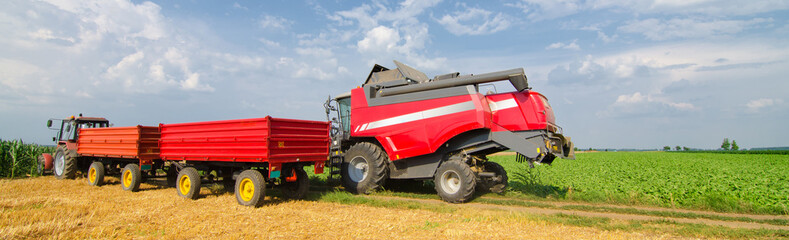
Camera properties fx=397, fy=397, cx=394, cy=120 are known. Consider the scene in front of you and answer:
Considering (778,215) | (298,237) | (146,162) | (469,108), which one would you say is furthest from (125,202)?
(778,215)

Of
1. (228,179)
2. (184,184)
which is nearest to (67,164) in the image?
(184,184)

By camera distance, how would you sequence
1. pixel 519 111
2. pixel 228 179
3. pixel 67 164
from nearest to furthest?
pixel 519 111 → pixel 228 179 → pixel 67 164

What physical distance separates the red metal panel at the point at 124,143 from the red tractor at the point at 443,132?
5.05 meters

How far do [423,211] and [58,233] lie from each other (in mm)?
5721

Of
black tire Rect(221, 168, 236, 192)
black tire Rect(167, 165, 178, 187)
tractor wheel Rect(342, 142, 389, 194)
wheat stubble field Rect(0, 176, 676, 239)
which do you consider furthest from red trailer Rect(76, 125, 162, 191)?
tractor wheel Rect(342, 142, 389, 194)

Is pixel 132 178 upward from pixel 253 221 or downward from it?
upward

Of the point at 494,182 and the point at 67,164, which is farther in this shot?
the point at 67,164

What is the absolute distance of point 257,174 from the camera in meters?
8.23

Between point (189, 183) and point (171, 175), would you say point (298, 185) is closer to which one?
point (189, 183)

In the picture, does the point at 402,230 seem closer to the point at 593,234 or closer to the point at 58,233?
the point at 593,234

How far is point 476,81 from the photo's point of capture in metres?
9.02

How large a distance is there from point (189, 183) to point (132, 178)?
93.8 inches

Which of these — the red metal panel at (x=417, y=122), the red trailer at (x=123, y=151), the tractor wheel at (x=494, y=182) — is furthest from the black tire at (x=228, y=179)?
the tractor wheel at (x=494, y=182)

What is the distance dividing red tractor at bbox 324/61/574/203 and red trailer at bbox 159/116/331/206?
55.3 inches
